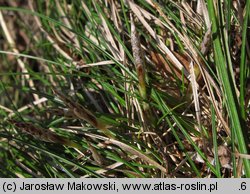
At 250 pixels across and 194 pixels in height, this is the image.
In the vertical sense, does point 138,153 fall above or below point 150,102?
below

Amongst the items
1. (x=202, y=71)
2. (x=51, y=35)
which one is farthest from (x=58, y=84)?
(x=202, y=71)

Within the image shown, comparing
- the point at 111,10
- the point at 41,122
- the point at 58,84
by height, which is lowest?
the point at 41,122

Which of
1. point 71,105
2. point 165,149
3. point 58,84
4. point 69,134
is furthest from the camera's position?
point 58,84

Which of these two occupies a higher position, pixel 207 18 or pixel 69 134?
pixel 207 18

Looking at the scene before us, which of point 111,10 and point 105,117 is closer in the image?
point 105,117

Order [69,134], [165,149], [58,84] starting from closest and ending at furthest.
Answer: [165,149]
[69,134]
[58,84]

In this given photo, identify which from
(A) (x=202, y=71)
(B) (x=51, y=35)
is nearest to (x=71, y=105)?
(A) (x=202, y=71)

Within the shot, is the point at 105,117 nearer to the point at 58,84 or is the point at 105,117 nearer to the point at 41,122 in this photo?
the point at 41,122
